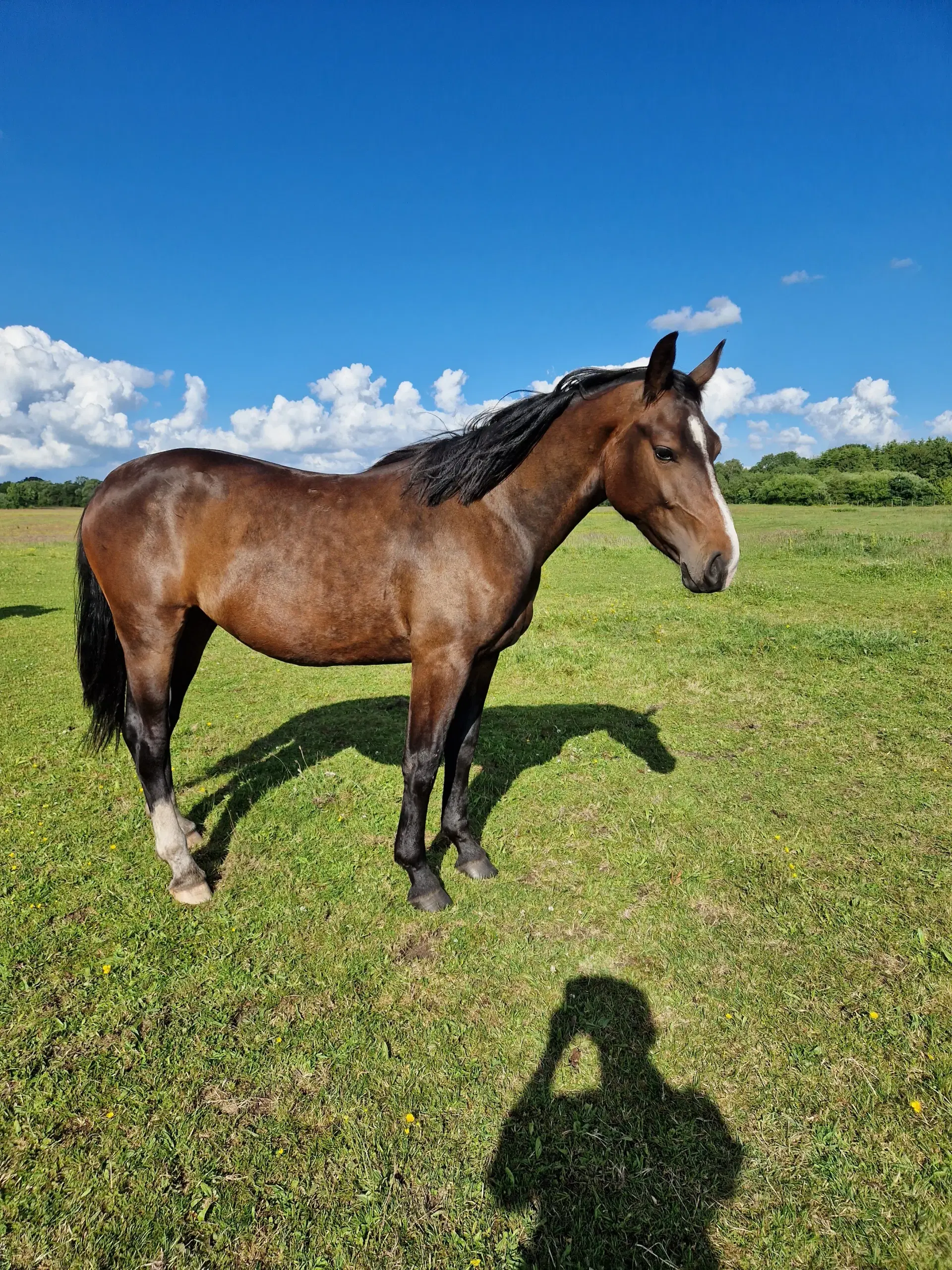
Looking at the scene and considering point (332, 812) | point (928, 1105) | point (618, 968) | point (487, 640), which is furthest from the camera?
point (332, 812)

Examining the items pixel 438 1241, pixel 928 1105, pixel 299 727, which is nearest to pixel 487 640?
pixel 438 1241

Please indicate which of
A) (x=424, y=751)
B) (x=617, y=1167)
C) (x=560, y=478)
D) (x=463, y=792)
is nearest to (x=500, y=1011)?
(x=617, y=1167)

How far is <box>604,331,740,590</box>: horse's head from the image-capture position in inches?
116

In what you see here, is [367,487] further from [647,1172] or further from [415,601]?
[647,1172]

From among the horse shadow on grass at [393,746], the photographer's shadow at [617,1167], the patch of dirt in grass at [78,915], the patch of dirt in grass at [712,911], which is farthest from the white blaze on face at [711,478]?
the patch of dirt in grass at [78,915]

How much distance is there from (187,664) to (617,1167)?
144 inches

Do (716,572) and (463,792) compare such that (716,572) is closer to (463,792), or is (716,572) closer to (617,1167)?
(463,792)

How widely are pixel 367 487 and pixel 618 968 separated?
9.80 feet

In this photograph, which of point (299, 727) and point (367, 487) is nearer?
point (367, 487)

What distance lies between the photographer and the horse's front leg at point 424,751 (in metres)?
3.38

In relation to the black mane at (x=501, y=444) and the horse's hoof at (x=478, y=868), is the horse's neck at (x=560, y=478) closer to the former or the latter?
the black mane at (x=501, y=444)

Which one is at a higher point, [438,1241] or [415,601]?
[415,601]

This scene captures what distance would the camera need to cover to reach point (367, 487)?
3592 millimetres

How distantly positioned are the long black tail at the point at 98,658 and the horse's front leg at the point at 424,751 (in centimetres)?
211
